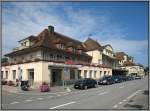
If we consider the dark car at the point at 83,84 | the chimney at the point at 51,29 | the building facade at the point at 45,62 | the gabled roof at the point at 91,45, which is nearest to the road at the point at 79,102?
the dark car at the point at 83,84

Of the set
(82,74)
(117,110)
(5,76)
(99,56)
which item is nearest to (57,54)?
(82,74)

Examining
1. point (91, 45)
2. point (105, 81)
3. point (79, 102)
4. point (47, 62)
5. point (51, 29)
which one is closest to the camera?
point (79, 102)

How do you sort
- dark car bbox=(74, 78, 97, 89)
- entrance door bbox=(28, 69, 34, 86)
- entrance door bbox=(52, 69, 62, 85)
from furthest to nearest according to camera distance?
entrance door bbox=(52, 69, 62, 85)
entrance door bbox=(28, 69, 34, 86)
dark car bbox=(74, 78, 97, 89)

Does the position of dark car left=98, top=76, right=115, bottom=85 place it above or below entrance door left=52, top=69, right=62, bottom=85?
below

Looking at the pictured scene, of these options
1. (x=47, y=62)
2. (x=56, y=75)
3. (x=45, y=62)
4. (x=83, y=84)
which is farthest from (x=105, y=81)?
(x=45, y=62)

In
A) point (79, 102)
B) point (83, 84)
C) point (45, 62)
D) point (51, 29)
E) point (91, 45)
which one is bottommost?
point (79, 102)

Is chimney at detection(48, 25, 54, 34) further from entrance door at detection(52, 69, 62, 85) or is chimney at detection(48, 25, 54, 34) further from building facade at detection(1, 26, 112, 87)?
entrance door at detection(52, 69, 62, 85)

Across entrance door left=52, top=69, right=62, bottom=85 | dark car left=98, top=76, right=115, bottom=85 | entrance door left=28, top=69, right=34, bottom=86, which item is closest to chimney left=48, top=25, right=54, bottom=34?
entrance door left=52, top=69, right=62, bottom=85

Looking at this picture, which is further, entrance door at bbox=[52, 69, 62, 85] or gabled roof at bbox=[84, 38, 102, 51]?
gabled roof at bbox=[84, 38, 102, 51]

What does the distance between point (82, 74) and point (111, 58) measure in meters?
24.3

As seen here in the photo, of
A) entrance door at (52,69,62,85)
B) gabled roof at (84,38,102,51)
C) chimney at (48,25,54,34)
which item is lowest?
entrance door at (52,69,62,85)

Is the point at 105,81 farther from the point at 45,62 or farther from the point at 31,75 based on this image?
the point at 31,75

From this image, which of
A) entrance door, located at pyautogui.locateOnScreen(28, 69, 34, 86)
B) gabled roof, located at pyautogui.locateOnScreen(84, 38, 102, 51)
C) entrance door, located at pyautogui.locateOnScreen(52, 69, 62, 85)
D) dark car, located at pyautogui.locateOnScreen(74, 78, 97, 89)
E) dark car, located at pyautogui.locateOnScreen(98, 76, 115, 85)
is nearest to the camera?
dark car, located at pyautogui.locateOnScreen(74, 78, 97, 89)

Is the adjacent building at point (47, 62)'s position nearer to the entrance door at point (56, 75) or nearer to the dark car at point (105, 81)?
the entrance door at point (56, 75)
